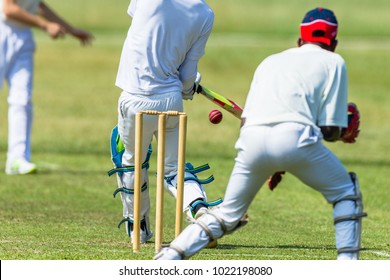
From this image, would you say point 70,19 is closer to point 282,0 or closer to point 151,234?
point 282,0

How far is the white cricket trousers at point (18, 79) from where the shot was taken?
564 inches

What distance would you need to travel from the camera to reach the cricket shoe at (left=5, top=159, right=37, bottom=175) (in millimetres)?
14250

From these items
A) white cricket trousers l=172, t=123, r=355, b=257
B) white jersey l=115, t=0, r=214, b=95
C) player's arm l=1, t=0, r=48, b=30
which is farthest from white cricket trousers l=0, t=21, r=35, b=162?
white cricket trousers l=172, t=123, r=355, b=257

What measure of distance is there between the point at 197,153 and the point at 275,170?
31.6 feet

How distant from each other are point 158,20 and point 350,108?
1710mm

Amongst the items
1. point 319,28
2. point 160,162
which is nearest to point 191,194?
point 160,162

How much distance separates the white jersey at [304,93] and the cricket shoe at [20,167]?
7.32 meters

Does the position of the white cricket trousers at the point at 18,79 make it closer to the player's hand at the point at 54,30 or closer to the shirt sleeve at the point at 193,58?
the player's hand at the point at 54,30

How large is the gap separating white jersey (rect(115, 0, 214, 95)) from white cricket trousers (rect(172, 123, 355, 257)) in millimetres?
1624

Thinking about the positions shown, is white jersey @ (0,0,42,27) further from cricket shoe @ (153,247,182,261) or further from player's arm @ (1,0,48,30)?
cricket shoe @ (153,247,182,261)

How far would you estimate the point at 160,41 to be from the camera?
8.73 m

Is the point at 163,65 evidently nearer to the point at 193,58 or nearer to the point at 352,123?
the point at 193,58

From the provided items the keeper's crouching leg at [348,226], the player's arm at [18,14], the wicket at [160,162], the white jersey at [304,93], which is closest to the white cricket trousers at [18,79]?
the player's arm at [18,14]

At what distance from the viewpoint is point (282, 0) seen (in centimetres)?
4334
